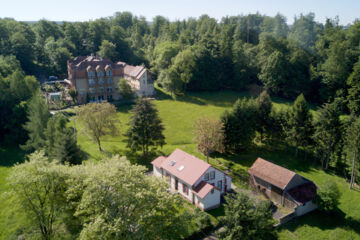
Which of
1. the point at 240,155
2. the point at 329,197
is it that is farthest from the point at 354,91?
the point at 329,197

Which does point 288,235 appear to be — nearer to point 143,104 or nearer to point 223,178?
point 223,178

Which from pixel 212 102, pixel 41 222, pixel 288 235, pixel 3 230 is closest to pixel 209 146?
pixel 288 235

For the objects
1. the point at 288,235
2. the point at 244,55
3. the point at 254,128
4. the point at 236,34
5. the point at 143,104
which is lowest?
the point at 288,235

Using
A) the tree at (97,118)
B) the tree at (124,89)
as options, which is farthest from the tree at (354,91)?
the tree at (97,118)

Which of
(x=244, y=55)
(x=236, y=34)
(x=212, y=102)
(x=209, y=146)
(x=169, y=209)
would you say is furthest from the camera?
(x=236, y=34)

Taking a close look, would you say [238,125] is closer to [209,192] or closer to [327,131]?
[327,131]
